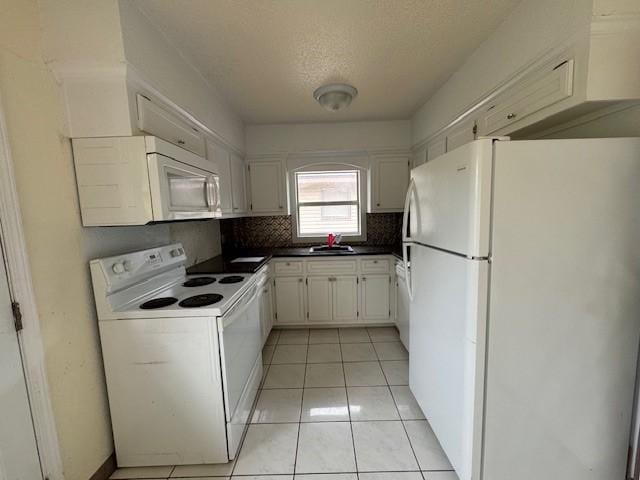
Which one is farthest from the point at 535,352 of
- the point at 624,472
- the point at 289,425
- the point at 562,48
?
the point at 289,425

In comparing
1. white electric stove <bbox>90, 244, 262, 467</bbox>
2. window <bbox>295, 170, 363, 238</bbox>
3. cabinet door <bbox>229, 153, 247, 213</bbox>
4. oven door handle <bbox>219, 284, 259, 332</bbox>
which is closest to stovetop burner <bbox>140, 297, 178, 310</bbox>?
white electric stove <bbox>90, 244, 262, 467</bbox>

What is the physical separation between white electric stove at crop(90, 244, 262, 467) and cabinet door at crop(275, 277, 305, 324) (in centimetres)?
156

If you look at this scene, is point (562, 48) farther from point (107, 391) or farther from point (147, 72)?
point (107, 391)

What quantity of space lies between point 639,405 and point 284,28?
2.49 meters

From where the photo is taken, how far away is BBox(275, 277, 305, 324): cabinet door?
3152 millimetres

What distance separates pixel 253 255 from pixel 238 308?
1.41 m

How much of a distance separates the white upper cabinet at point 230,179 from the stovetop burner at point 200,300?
1082 millimetres

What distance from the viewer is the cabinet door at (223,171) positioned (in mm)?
2409

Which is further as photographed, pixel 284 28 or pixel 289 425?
pixel 289 425

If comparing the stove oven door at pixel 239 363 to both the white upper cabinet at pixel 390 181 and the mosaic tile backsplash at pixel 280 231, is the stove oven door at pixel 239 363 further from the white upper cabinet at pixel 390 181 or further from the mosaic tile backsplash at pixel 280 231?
the white upper cabinet at pixel 390 181

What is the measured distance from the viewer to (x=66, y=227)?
4.26 ft

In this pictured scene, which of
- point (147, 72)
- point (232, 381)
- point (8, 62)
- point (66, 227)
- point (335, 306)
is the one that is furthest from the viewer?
point (335, 306)

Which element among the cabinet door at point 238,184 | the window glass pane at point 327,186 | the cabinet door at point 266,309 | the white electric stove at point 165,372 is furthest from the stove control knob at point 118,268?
the window glass pane at point 327,186

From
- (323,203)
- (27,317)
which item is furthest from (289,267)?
(27,317)
